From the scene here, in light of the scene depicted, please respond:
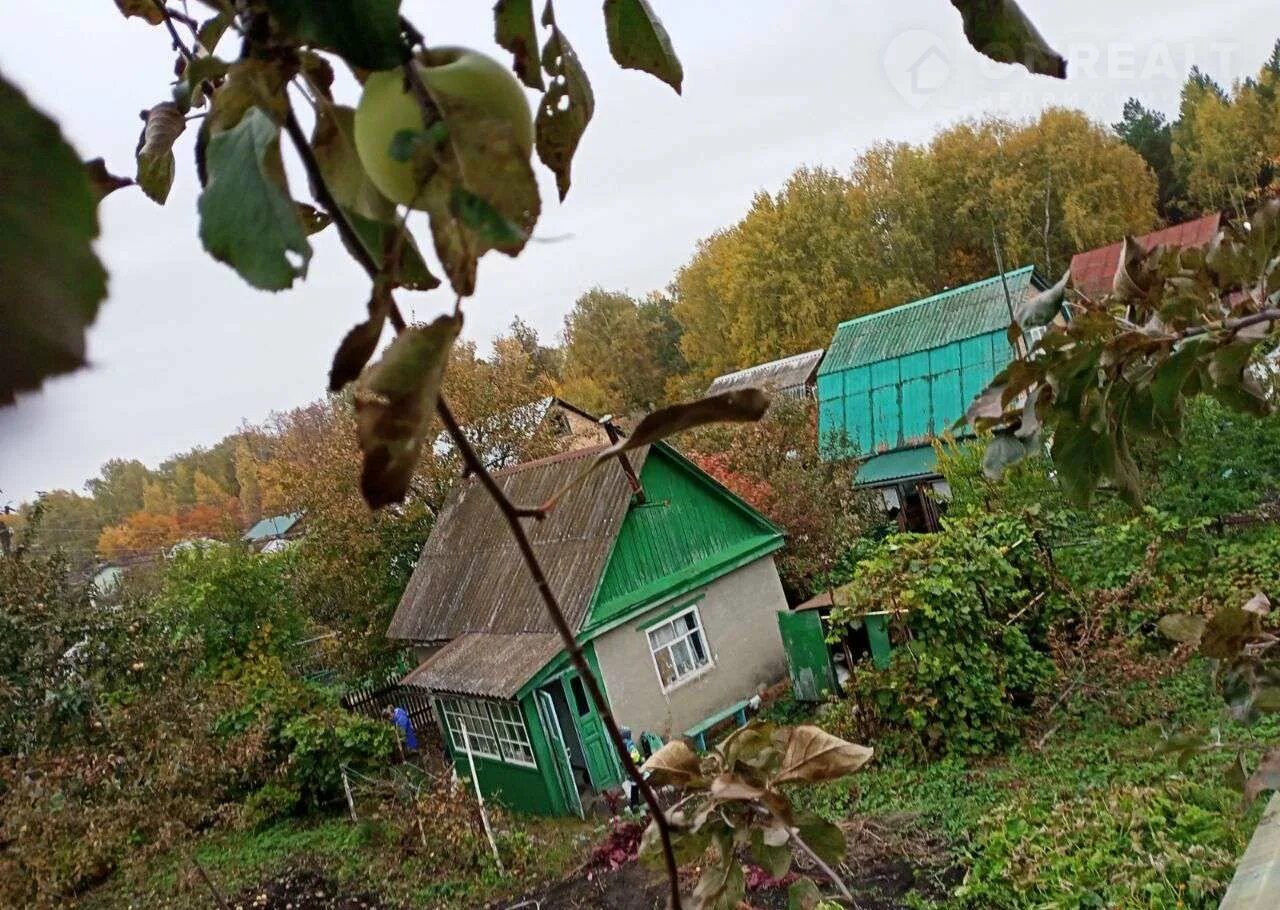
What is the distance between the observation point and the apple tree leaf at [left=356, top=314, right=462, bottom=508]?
0.22m

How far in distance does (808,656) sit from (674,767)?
7.55 metres

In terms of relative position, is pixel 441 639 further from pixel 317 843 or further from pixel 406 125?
pixel 406 125

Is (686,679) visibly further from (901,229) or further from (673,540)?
(901,229)

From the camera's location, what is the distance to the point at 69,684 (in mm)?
6824

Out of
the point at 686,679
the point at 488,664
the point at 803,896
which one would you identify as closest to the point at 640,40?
the point at 803,896

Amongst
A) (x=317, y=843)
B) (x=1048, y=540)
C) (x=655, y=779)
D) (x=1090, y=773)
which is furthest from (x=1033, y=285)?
(x=655, y=779)

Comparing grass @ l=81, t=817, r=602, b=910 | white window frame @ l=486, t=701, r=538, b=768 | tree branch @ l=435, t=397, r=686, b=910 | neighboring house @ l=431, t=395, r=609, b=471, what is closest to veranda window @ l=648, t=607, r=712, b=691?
white window frame @ l=486, t=701, r=538, b=768

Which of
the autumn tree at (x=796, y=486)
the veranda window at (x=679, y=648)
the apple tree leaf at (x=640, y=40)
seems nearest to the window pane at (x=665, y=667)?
the veranda window at (x=679, y=648)

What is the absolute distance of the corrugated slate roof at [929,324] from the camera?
1282 cm

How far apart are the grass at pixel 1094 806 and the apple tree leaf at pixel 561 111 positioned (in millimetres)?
3180

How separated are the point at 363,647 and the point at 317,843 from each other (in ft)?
11.6

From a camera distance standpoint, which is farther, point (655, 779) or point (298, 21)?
point (655, 779)

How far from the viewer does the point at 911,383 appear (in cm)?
1314

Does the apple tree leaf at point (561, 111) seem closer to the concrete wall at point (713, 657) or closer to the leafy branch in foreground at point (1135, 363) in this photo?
the leafy branch in foreground at point (1135, 363)
